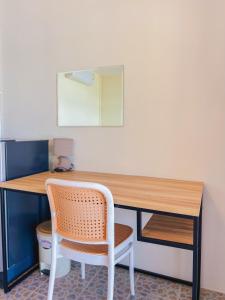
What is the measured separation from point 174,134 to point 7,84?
1.70m

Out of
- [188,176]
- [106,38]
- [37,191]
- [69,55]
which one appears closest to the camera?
[37,191]

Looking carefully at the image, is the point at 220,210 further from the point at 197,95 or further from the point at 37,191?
the point at 37,191

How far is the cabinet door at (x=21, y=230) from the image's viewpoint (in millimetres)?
1896

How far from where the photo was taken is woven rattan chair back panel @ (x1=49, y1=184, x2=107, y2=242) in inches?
52.1

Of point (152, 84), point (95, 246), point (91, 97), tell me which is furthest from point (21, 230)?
point (152, 84)

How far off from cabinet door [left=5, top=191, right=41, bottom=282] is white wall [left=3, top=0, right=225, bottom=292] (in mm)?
550

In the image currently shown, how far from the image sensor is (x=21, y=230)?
201 centimetres

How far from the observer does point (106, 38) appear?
6.72 ft

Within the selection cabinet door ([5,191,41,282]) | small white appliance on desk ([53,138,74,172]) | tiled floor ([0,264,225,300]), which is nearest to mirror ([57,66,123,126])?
small white appliance on desk ([53,138,74,172])

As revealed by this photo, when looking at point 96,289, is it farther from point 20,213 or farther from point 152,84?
point 152,84

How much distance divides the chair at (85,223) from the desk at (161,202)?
128mm

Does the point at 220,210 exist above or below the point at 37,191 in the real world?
below

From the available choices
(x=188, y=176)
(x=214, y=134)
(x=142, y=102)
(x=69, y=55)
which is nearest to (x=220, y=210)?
(x=188, y=176)

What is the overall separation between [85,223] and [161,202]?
415 mm
